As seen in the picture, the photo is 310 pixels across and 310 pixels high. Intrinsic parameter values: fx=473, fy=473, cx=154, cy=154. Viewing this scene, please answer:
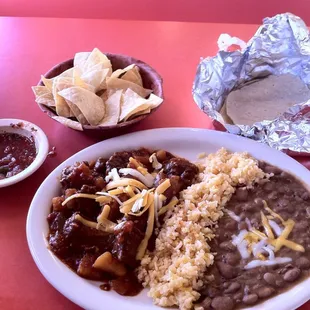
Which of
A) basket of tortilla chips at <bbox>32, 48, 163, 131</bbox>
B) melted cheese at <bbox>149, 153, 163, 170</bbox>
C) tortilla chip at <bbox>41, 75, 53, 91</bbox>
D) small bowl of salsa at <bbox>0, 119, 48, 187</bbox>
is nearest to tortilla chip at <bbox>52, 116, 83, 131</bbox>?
basket of tortilla chips at <bbox>32, 48, 163, 131</bbox>

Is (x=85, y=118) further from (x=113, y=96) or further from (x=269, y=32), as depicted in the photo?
(x=269, y=32)

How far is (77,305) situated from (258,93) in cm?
131

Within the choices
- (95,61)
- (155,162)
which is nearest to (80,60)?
(95,61)

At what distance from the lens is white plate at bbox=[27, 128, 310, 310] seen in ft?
4.57

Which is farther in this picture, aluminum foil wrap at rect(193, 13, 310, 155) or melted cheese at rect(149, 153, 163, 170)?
aluminum foil wrap at rect(193, 13, 310, 155)

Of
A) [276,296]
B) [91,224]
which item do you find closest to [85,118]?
[91,224]

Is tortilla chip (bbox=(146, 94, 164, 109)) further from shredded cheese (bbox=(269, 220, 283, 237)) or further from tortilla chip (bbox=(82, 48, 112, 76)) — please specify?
shredded cheese (bbox=(269, 220, 283, 237))

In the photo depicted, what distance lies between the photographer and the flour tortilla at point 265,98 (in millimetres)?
2098

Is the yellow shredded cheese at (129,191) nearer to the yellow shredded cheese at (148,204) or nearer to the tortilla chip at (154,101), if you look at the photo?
the yellow shredded cheese at (148,204)

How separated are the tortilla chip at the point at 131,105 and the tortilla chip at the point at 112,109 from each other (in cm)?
2

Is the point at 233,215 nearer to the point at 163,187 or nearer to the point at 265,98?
the point at 163,187

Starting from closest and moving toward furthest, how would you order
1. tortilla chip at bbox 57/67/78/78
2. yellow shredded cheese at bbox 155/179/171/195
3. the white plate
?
the white plate → yellow shredded cheese at bbox 155/179/171/195 → tortilla chip at bbox 57/67/78/78

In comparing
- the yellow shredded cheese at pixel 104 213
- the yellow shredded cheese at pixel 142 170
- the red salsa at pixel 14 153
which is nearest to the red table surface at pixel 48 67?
the red salsa at pixel 14 153

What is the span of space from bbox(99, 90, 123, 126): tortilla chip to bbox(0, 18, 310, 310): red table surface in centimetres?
14
